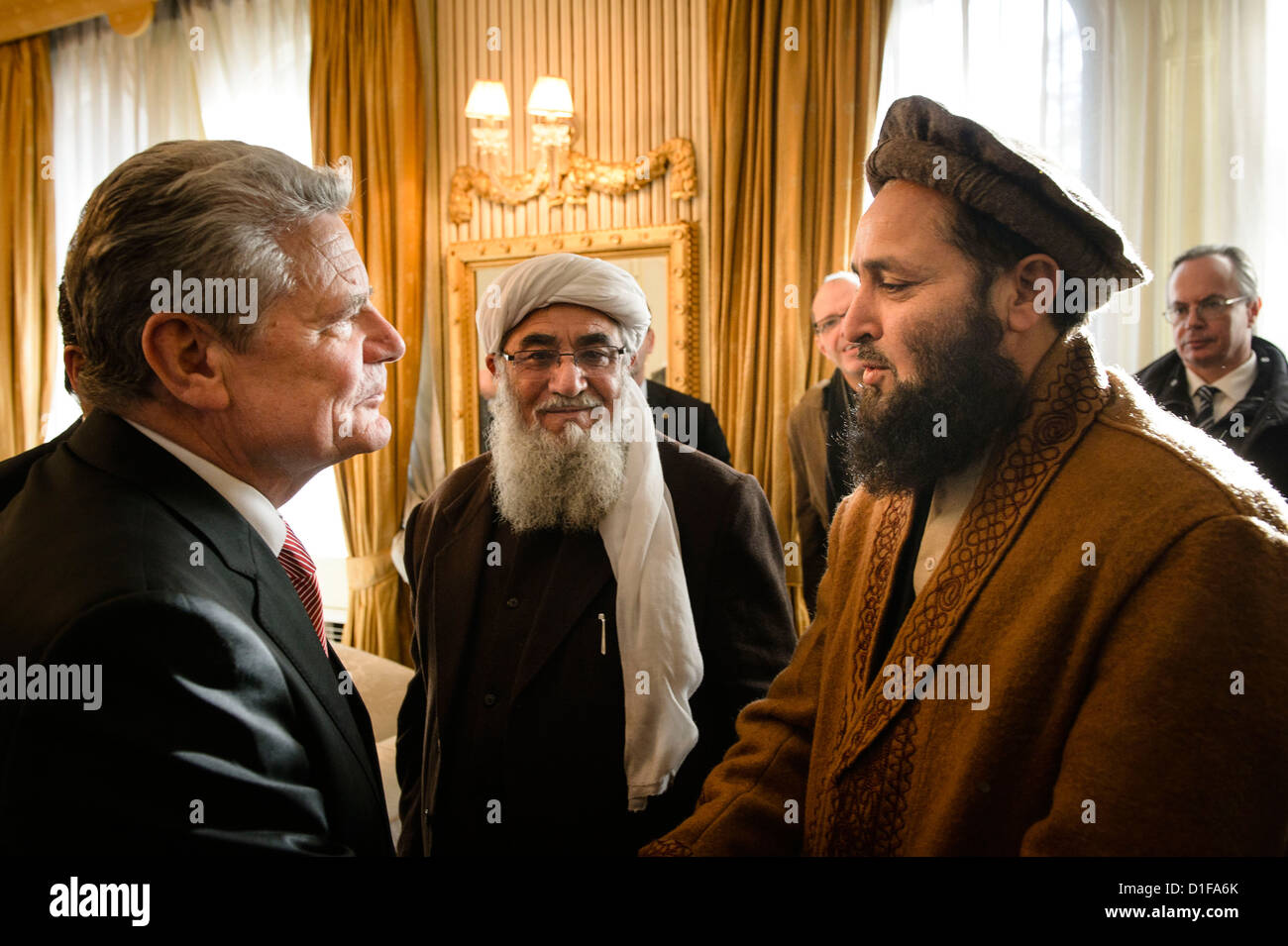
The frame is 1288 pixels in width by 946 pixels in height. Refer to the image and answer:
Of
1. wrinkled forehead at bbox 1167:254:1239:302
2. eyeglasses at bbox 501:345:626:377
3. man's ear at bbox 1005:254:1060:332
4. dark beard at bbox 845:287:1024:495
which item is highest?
wrinkled forehead at bbox 1167:254:1239:302

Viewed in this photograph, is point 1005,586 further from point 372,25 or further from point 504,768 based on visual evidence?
point 372,25

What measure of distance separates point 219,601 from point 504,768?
3.01 feet

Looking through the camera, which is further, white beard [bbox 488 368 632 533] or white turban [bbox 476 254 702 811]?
white beard [bbox 488 368 632 533]

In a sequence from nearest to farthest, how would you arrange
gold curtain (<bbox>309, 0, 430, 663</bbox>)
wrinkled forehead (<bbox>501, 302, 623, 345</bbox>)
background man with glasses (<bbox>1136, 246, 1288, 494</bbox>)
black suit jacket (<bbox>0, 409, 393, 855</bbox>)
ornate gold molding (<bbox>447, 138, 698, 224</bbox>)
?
black suit jacket (<bbox>0, 409, 393, 855</bbox>) → wrinkled forehead (<bbox>501, 302, 623, 345</bbox>) → background man with glasses (<bbox>1136, 246, 1288, 494</bbox>) → ornate gold molding (<bbox>447, 138, 698, 224</bbox>) → gold curtain (<bbox>309, 0, 430, 663</bbox>)

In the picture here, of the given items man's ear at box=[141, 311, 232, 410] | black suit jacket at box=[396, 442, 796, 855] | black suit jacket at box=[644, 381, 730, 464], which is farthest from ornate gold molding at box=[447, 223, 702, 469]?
man's ear at box=[141, 311, 232, 410]

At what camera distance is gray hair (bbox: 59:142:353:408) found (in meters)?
1.18

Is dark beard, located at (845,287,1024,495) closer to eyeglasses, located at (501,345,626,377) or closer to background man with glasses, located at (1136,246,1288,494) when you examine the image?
eyeglasses, located at (501,345,626,377)

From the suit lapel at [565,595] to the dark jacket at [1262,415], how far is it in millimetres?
2380

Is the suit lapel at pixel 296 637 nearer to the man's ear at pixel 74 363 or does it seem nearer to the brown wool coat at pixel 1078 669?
the man's ear at pixel 74 363

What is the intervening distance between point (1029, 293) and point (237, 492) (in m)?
1.18

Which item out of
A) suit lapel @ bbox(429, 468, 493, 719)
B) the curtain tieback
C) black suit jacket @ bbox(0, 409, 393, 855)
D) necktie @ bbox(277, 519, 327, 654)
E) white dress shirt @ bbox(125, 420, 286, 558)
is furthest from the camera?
the curtain tieback

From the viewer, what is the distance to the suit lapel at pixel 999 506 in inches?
47.0

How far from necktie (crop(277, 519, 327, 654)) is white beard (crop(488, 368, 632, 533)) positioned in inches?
25.1

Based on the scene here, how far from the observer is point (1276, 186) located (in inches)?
147
